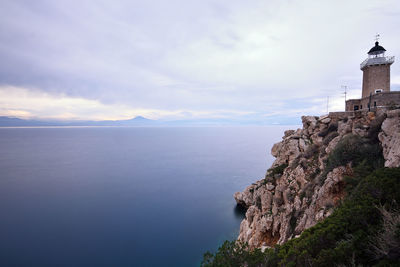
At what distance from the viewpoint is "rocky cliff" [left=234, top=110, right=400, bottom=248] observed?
1285 cm

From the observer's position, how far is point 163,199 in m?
38.1

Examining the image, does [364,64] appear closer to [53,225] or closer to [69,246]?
[69,246]

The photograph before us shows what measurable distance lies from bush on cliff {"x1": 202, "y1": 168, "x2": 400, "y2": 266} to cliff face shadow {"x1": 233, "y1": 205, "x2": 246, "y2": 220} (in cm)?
2433

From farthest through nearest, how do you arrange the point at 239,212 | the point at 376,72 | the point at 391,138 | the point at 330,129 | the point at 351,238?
the point at 239,212, the point at 376,72, the point at 330,129, the point at 391,138, the point at 351,238

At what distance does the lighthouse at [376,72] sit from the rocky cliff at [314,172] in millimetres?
6324

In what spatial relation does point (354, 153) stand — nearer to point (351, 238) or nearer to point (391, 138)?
point (391, 138)

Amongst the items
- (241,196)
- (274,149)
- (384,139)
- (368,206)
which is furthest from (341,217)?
(241,196)

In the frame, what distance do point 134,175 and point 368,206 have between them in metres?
52.5

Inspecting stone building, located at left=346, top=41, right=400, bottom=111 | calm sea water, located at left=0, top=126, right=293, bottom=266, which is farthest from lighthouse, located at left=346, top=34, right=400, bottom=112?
calm sea water, located at left=0, top=126, right=293, bottom=266

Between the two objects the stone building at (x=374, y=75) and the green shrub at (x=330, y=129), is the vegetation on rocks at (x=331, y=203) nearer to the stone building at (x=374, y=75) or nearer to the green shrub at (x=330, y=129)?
the green shrub at (x=330, y=129)

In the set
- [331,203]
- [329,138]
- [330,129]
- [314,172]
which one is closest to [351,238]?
[331,203]

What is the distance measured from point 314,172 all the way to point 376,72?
15762mm

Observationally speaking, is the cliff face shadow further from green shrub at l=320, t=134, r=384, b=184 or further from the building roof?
the building roof

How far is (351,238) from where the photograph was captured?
727cm
